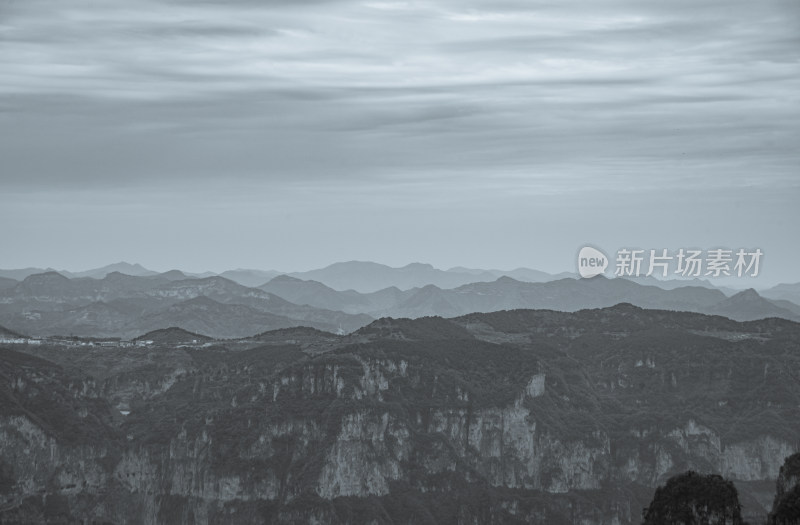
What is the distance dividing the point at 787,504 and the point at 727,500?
8.25 meters

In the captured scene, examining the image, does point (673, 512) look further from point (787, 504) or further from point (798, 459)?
point (798, 459)

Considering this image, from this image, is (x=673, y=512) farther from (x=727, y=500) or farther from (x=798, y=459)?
(x=798, y=459)

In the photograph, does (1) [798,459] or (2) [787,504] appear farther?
(1) [798,459]

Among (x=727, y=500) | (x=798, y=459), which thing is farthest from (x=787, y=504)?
(x=798, y=459)

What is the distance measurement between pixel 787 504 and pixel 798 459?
2885cm

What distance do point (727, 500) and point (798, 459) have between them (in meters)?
24.2

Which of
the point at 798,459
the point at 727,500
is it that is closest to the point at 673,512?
the point at 727,500

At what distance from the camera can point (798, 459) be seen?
6225 inches

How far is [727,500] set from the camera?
137875 millimetres

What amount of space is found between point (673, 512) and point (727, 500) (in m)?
5.58

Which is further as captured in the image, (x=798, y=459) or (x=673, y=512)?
(x=798, y=459)

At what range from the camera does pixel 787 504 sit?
13075 cm

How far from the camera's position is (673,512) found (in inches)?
5443
